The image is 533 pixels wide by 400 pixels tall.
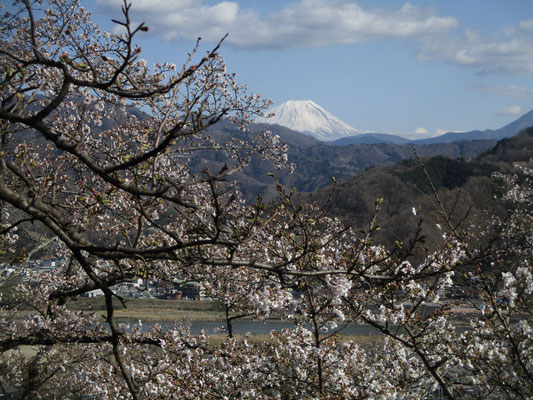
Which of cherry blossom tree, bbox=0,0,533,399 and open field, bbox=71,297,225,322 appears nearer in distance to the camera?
cherry blossom tree, bbox=0,0,533,399

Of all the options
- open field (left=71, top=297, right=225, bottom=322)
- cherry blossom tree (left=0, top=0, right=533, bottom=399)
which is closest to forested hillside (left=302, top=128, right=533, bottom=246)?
open field (left=71, top=297, right=225, bottom=322)

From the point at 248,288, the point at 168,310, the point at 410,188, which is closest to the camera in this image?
the point at 248,288

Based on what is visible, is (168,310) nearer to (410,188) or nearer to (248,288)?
(248,288)

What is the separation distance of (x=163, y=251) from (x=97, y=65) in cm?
629

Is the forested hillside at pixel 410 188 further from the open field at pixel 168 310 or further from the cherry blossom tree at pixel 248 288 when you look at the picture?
the cherry blossom tree at pixel 248 288

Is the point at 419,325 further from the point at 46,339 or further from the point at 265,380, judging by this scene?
the point at 46,339

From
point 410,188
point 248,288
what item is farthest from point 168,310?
point 410,188

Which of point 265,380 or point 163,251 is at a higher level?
point 163,251

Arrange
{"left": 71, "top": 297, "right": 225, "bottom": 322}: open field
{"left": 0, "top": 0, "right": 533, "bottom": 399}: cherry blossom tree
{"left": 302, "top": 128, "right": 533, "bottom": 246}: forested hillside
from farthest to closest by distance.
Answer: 1. {"left": 302, "top": 128, "right": 533, "bottom": 246}: forested hillside
2. {"left": 71, "top": 297, "right": 225, "bottom": 322}: open field
3. {"left": 0, "top": 0, "right": 533, "bottom": 399}: cherry blossom tree

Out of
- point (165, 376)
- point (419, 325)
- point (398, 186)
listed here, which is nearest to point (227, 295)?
point (165, 376)

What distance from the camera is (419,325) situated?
695 centimetres

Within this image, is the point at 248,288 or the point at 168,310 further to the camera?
the point at 168,310

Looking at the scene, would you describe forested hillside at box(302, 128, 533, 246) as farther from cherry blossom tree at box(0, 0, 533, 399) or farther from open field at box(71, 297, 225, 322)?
cherry blossom tree at box(0, 0, 533, 399)

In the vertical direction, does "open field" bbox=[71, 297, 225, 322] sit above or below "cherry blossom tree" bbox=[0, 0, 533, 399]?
below
